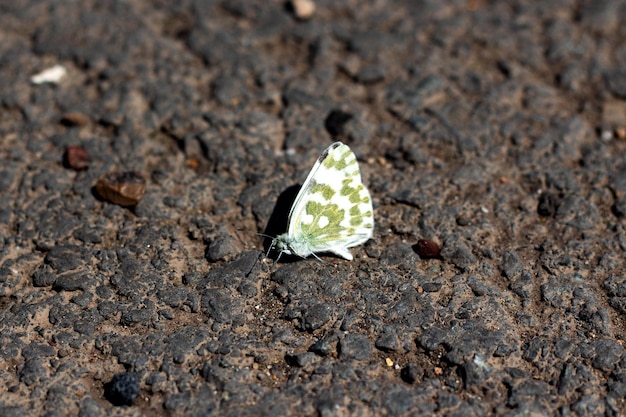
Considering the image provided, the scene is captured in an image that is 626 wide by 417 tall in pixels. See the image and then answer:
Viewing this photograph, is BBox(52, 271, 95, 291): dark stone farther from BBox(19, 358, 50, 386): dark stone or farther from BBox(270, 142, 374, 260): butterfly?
BBox(270, 142, 374, 260): butterfly

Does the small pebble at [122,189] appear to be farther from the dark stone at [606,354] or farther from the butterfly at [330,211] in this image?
the dark stone at [606,354]

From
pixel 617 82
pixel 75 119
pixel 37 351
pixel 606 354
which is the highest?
pixel 617 82

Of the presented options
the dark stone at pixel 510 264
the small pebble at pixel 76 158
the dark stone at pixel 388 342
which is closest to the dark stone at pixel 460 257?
the dark stone at pixel 510 264

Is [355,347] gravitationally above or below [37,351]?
above

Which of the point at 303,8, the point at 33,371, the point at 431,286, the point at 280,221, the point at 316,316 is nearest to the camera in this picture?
the point at 33,371

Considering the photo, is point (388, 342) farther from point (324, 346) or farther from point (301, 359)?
point (301, 359)

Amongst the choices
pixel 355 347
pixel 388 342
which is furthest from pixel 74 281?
pixel 388 342

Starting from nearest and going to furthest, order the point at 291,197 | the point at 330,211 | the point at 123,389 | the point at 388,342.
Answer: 1. the point at 123,389
2. the point at 388,342
3. the point at 330,211
4. the point at 291,197
